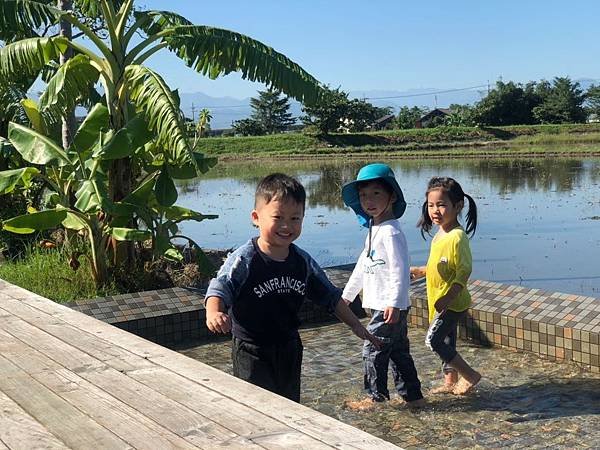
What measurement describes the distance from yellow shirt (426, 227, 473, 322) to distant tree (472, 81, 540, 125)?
5068 cm

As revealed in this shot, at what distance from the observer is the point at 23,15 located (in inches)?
293

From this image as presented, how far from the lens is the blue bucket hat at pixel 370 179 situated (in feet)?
13.7

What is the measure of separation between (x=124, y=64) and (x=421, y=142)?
1578 inches

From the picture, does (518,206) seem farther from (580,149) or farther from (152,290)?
(580,149)

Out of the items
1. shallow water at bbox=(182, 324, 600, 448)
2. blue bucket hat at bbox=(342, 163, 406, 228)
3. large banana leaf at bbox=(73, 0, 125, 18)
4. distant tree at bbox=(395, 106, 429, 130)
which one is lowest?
shallow water at bbox=(182, 324, 600, 448)

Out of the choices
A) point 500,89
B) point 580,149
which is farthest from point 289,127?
point 580,149

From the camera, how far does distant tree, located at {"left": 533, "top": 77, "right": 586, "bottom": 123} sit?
52406 millimetres

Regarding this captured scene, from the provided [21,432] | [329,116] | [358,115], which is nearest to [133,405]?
[21,432]

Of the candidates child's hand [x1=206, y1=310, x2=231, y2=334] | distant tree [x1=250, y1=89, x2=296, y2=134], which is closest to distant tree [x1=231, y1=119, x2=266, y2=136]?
distant tree [x1=250, y1=89, x2=296, y2=134]

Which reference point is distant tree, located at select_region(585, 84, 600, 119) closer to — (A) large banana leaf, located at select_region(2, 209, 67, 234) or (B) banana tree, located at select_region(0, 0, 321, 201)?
(B) banana tree, located at select_region(0, 0, 321, 201)

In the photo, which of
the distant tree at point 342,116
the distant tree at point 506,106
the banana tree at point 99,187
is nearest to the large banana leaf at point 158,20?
the banana tree at point 99,187

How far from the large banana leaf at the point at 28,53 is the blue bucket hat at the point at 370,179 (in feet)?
13.6

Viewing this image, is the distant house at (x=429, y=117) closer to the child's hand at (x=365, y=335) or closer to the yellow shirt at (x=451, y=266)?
the yellow shirt at (x=451, y=266)

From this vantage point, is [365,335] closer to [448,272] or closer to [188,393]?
[448,272]
